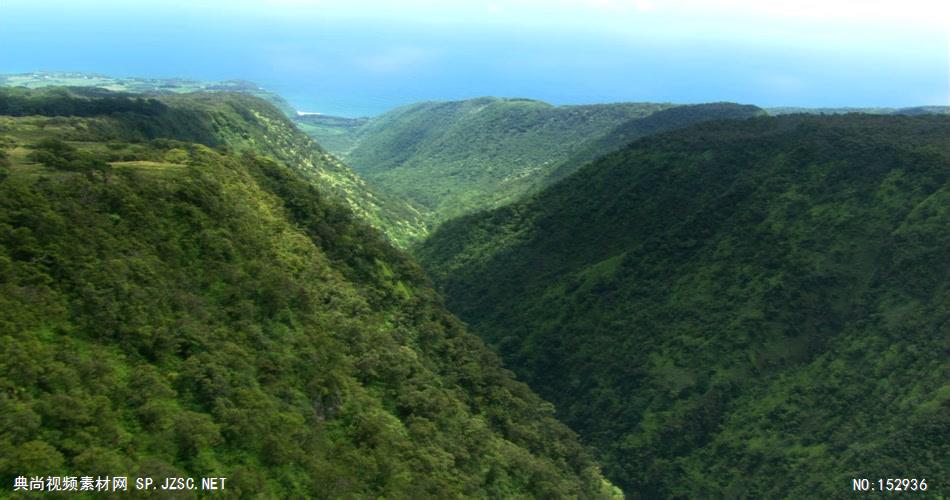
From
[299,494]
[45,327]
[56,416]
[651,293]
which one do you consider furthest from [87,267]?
[651,293]

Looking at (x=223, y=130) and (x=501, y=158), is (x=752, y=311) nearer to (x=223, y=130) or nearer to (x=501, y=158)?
(x=223, y=130)

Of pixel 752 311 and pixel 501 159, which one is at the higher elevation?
pixel 501 159

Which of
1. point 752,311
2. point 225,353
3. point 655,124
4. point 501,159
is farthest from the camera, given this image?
point 501,159

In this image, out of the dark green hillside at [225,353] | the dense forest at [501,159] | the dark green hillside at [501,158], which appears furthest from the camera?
the dark green hillside at [501,158]

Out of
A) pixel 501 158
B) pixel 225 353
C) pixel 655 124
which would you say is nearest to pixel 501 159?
pixel 501 158

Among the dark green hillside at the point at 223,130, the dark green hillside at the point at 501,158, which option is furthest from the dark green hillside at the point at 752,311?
the dark green hillside at the point at 501,158

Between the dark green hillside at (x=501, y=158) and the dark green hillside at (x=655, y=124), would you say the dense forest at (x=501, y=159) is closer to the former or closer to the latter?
the dark green hillside at (x=501, y=158)

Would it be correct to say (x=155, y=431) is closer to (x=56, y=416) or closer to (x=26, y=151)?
(x=56, y=416)

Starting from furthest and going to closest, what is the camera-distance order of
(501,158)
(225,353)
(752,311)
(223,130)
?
(501,158), (223,130), (752,311), (225,353)
